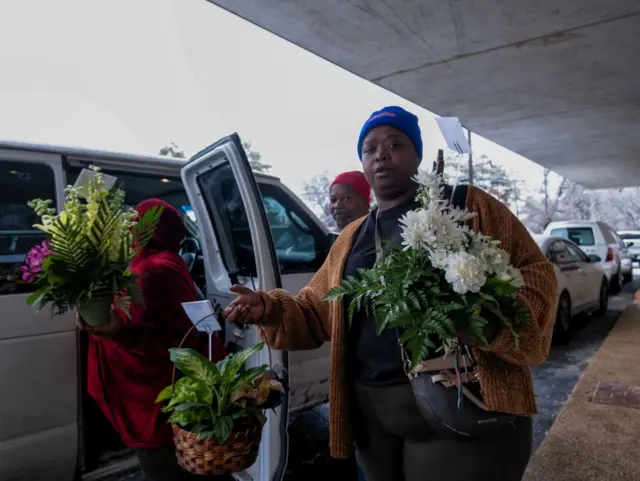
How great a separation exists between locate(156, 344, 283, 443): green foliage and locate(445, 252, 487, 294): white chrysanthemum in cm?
86

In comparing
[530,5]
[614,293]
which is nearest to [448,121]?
[530,5]

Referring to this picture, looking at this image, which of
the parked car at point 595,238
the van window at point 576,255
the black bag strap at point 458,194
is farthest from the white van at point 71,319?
the parked car at point 595,238

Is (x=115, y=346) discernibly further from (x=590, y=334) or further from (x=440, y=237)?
(x=590, y=334)

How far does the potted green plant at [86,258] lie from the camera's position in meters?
1.81

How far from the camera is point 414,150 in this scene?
1.81m

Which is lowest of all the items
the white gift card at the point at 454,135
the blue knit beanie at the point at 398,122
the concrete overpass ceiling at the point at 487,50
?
the white gift card at the point at 454,135

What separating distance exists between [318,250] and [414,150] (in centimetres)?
218

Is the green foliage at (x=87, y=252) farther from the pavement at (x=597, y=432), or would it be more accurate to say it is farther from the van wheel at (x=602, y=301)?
the van wheel at (x=602, y=301)

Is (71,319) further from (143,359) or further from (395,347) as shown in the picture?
(395,347)

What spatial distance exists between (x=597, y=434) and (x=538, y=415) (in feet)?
2.61

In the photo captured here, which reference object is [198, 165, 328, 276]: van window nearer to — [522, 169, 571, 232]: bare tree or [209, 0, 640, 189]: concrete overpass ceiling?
[209, 0, 640, 189]: concrete overpass ceiling

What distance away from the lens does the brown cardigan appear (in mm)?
1435

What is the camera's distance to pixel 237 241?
315 centimetres

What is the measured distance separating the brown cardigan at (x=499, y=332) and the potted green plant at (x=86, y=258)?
573mm
